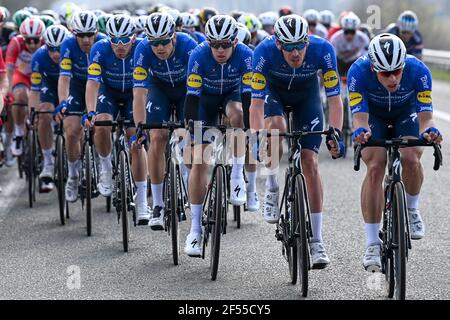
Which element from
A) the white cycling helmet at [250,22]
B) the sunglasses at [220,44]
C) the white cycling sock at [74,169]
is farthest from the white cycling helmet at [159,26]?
the white cycling helmet at [250,22]

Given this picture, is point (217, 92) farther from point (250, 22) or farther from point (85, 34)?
point (250, 22)

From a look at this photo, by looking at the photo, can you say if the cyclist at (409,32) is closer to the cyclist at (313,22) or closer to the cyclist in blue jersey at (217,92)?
the cyclist at (313,22)

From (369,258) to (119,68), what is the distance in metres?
3.78

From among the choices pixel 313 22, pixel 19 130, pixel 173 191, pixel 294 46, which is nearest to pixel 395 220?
pixel 294 46

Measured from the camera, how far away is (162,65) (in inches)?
380

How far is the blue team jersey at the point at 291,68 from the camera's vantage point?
8273mm

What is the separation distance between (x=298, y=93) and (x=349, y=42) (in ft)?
28.2

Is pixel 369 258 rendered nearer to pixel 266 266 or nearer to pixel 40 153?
pixel 266 266

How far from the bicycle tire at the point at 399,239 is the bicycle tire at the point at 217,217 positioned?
1.41m

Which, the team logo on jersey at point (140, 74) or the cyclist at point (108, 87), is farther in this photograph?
the cyclist at point (108, 87)

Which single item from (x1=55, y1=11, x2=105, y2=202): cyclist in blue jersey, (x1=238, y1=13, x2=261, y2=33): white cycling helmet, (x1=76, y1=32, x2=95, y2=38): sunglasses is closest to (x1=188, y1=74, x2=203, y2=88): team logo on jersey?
(x1=55, y1=11, x2=105, y2=202): cyclist in blue jersey

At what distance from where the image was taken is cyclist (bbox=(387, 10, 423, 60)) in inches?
634

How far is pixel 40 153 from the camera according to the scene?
12641 millimetres

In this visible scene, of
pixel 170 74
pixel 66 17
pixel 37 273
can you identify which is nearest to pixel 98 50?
pixel 170 74
